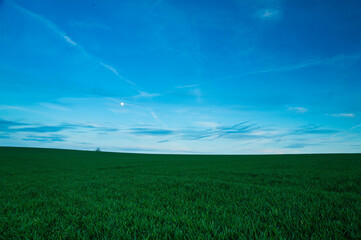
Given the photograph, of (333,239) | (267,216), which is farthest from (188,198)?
(333,239)

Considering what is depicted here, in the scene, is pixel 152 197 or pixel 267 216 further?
pixel 152 197

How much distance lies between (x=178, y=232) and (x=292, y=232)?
69.6 inches

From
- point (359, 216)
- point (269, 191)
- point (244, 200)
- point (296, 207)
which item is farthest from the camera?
point (269, 191)

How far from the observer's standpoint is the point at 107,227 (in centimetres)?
309

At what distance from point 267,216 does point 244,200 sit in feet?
3.87

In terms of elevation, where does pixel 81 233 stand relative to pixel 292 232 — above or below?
below

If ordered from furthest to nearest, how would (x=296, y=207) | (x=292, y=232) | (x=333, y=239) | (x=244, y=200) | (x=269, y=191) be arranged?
(x=269, y=191) → (x=244, y=200) → (x=296, y=207) → (x=292, y=232) → (x=333, y=239)

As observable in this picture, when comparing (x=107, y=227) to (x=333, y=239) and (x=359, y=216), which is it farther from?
(x=359, y=216)

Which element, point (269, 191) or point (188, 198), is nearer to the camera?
point (188, 198)

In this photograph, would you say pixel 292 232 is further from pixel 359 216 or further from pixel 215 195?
pixel 215 195

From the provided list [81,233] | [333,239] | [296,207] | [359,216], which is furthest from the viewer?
[296,207]

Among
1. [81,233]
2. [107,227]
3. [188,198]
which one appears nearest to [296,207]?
[188,198]

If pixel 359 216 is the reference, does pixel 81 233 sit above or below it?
below

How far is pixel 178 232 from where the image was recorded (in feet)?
9.23
